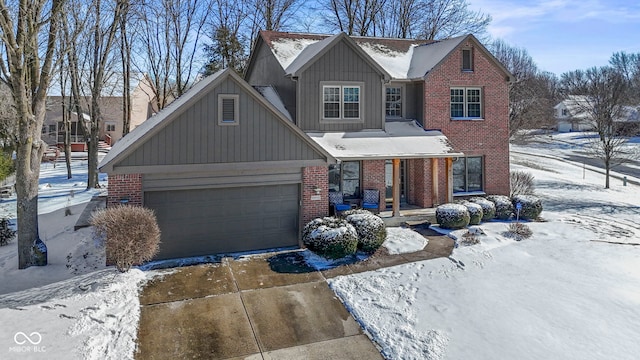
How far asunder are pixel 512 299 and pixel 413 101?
37.4 feet

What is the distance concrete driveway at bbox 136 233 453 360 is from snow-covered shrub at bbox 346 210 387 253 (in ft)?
2.34

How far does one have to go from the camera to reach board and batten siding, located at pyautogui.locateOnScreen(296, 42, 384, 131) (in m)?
16.1

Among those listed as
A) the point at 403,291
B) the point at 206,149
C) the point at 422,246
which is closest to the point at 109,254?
the point at 206,149

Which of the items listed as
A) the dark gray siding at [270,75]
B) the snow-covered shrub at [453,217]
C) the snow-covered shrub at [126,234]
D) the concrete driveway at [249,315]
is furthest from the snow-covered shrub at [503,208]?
the snow-covered shrub at [126,234]

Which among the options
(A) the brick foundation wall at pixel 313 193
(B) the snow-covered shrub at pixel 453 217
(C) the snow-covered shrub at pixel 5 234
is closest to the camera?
(A) the brick foundation wall at pixel 313 193

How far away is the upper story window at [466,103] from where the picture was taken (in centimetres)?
1894

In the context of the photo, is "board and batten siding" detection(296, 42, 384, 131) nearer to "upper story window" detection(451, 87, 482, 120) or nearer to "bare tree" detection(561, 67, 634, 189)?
"upper story window" detection(451, 87, 482, 120)

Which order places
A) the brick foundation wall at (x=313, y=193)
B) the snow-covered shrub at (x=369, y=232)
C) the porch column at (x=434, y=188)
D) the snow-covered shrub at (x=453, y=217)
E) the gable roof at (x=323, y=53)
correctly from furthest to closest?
1. the porch column at (x=434, y=188)
2. the gable roof at (x=323, y=53)
3. the snow-covered shrub at (x=453, y=217)
4. the brick foundation wall at (x=313, y=193)
5. the snow-covered shrub at (x=369, y=232)

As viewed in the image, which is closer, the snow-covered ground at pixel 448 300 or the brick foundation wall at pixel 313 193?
the snow-covered ground at pixel 448 300

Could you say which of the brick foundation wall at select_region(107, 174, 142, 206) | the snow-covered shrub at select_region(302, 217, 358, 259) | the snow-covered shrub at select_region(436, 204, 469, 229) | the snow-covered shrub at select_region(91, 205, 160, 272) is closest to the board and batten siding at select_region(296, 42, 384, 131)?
the snow-covered shrub at select_region(436, 204, 469, 229)

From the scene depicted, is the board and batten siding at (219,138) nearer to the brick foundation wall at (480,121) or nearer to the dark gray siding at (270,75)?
the dark gray siding at (270,75)

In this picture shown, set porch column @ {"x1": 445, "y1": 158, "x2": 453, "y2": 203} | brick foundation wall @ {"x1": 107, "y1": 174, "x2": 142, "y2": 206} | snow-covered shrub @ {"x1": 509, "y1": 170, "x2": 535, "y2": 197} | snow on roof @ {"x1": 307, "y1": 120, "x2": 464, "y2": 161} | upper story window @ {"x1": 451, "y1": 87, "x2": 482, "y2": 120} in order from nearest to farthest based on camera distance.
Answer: brick foundation wall @ {"x1": 107, "y1": 174, "x2": 142, "y2": 206}, snow on roof @ {"x1": 307, "y1": 120, "x2": 464, "y2": 161}, porch column @ {"x1": 445, "y1": 158, "x2": 453, "y2": 203}, upper story window @ {"x1": 451, "y1": 87, "x2": 482, "y2": 120}, snow-covered shrub @ {"x1": 509, "y1": 170, "x2": 535, "y2": 197}

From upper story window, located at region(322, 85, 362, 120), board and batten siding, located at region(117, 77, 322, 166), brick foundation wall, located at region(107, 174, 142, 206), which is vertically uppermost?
upper story window, located at region(322, 85, 362, 120)

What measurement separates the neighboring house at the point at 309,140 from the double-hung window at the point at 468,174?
0.15 ft
